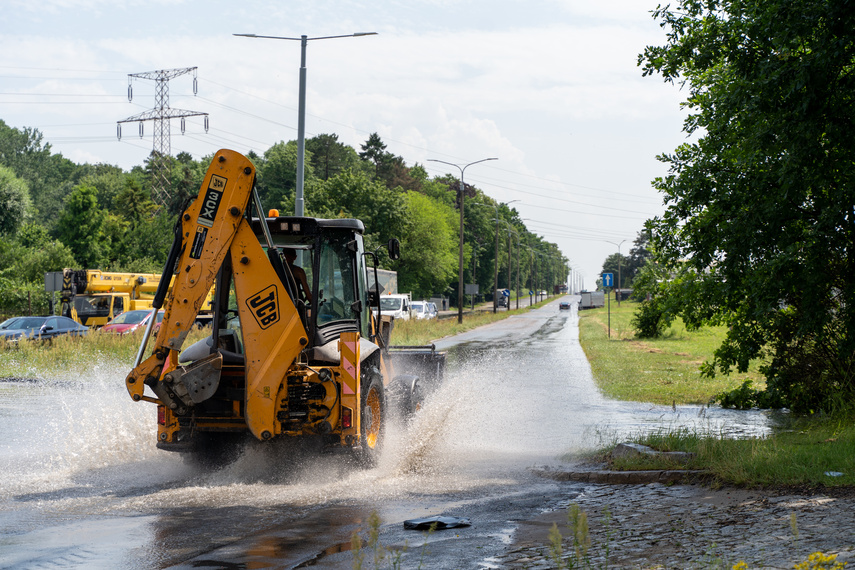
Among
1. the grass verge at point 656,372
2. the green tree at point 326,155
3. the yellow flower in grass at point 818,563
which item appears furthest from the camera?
the green tree at point 326,155

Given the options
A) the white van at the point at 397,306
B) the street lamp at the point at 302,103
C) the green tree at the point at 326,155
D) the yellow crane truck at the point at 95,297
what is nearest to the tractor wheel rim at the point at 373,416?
the street lamp at the point at 302,103

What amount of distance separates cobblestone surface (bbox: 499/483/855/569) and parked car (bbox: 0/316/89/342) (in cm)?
2455

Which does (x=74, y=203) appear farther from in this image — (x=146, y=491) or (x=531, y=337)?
(x=146, y=491)

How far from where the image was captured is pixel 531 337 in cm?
4509

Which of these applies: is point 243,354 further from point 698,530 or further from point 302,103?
point 302,103

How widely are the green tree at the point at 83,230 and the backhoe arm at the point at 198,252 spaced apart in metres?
63.5

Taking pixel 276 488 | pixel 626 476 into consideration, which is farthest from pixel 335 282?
pixel 626 476

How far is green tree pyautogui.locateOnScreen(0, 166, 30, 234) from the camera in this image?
54.1m

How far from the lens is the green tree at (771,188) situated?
10.3 metres

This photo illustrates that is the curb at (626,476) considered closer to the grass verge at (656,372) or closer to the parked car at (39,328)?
the grass verge at (656,372)

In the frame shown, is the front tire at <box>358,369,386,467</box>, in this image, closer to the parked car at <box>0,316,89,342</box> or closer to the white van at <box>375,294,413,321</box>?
the parked car at <box>0,316,89,342</box>

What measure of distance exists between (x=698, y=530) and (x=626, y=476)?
101 inches

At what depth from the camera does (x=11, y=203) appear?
54.2 meters

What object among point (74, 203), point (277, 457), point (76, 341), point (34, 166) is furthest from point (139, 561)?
point (34, 166)
